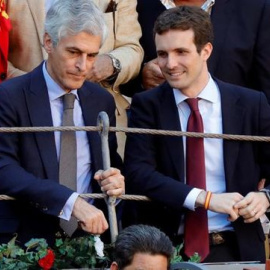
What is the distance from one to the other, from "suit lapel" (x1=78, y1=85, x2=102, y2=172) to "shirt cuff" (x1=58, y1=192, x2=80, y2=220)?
0.36 meters

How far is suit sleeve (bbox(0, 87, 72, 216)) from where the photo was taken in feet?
19.9

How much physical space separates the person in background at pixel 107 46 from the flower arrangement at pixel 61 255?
4.04 ft

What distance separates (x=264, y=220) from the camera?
6.79 m

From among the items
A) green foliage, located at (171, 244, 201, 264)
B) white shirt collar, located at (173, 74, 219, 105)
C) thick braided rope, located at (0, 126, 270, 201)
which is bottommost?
green foliage, located at (171, 244, 201, 264)

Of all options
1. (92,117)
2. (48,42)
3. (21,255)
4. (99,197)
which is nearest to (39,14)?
(48,42)

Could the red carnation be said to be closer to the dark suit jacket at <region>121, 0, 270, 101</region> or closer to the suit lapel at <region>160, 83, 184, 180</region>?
the suit lapel at <region>160, 83, 184, 180</region>

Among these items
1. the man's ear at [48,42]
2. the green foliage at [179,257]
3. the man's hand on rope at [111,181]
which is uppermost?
the man's ear at [48,42]

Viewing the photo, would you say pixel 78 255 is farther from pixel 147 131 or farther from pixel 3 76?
pixel 3 76

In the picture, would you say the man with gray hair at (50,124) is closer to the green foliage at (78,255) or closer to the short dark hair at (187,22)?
the green foliage at (78,255)

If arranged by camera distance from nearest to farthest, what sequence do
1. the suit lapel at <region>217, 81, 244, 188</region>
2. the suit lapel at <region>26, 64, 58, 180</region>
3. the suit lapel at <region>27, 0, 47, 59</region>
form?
the suit lapel at <region>26, 64, 58, 180</region> → the suit lapel at <region>217, 81, 244, 188</region> → the suit lapel at <region>27, 0, 47, 59</region>

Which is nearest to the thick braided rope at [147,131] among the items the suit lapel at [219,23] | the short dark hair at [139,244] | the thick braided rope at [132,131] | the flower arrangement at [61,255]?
the thick braided rope at [132,131]

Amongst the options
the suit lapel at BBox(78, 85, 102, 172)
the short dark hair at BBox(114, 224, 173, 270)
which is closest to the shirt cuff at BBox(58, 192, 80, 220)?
the suit lapel at BBox(78, 85, 102, 172)

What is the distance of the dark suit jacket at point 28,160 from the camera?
612 centimetres

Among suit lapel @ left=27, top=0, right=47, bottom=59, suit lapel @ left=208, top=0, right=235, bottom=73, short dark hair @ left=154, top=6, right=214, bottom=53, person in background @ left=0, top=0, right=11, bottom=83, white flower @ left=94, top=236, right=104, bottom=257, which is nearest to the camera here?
white flower @ left=94, top=236, right=104, bottom=257
